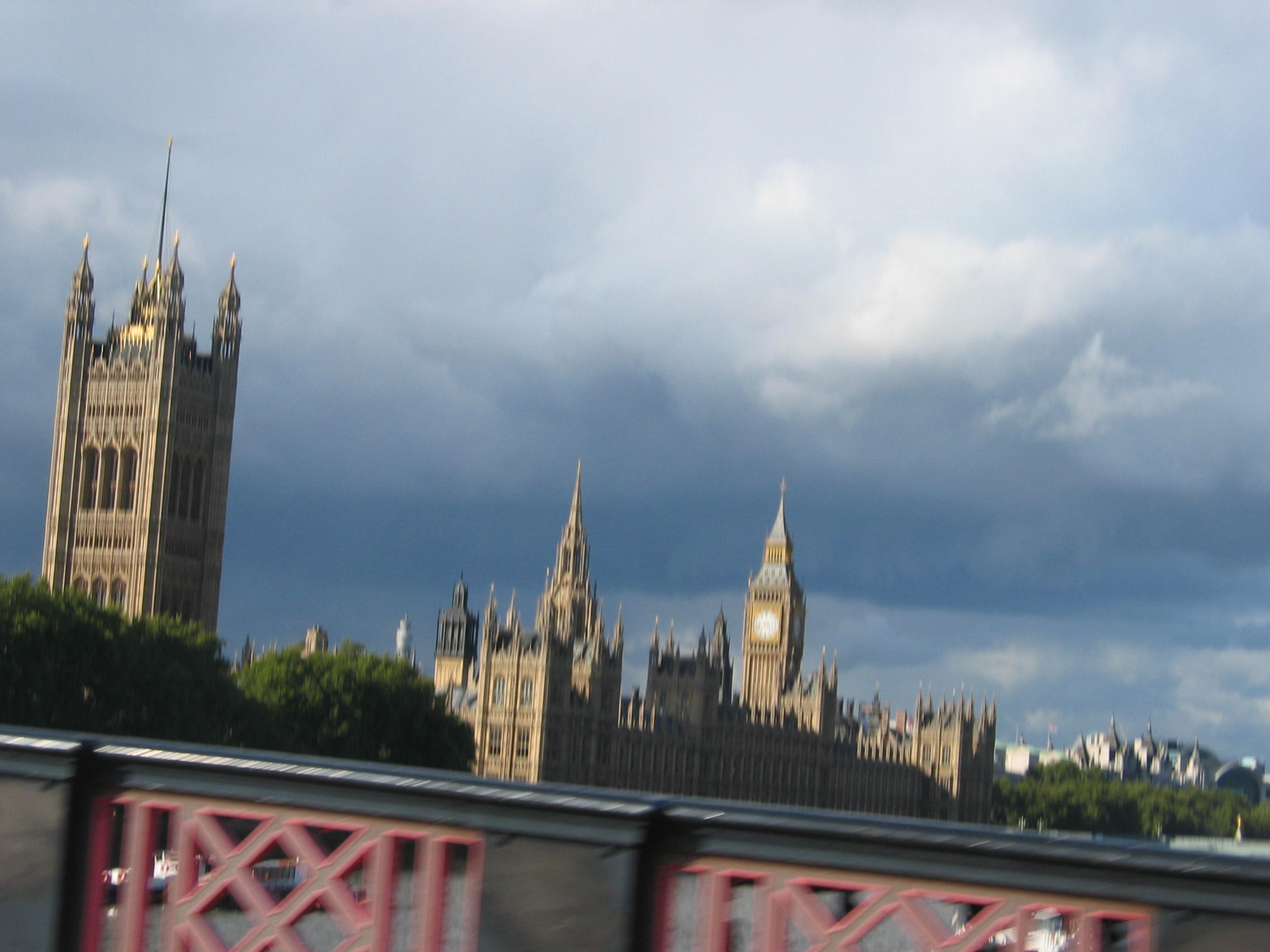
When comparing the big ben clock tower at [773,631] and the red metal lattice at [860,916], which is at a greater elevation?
the big ben clock tower at [773,631]

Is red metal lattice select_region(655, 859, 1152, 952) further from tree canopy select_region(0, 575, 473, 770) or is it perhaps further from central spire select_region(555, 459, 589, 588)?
central spire select_region(555, 459, 589, 588)

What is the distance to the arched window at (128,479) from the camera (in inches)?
4469

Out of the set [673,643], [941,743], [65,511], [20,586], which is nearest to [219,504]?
[65,511]

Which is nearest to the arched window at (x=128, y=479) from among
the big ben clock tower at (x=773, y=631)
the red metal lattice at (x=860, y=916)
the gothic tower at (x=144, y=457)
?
the gothic tower at (x=144, y=457)

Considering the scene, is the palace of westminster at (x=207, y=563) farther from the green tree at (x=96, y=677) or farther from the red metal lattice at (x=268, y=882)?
the red metal lattice at (x=268, y=882)

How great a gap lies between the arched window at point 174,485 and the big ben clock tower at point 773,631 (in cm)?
6657

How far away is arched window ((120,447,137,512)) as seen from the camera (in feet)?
372

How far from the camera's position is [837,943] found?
228 inches

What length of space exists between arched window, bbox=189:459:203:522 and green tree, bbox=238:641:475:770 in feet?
93.1

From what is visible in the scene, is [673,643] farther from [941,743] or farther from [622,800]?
[622,800]

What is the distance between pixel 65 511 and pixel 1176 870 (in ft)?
372

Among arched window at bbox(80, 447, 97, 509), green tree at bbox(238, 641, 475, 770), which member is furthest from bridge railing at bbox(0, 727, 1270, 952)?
arched window at bbox(80, 447, 97, 509)

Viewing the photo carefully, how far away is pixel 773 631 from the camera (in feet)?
562

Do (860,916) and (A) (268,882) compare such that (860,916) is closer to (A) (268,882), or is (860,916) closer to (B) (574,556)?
(A) (268,882)
